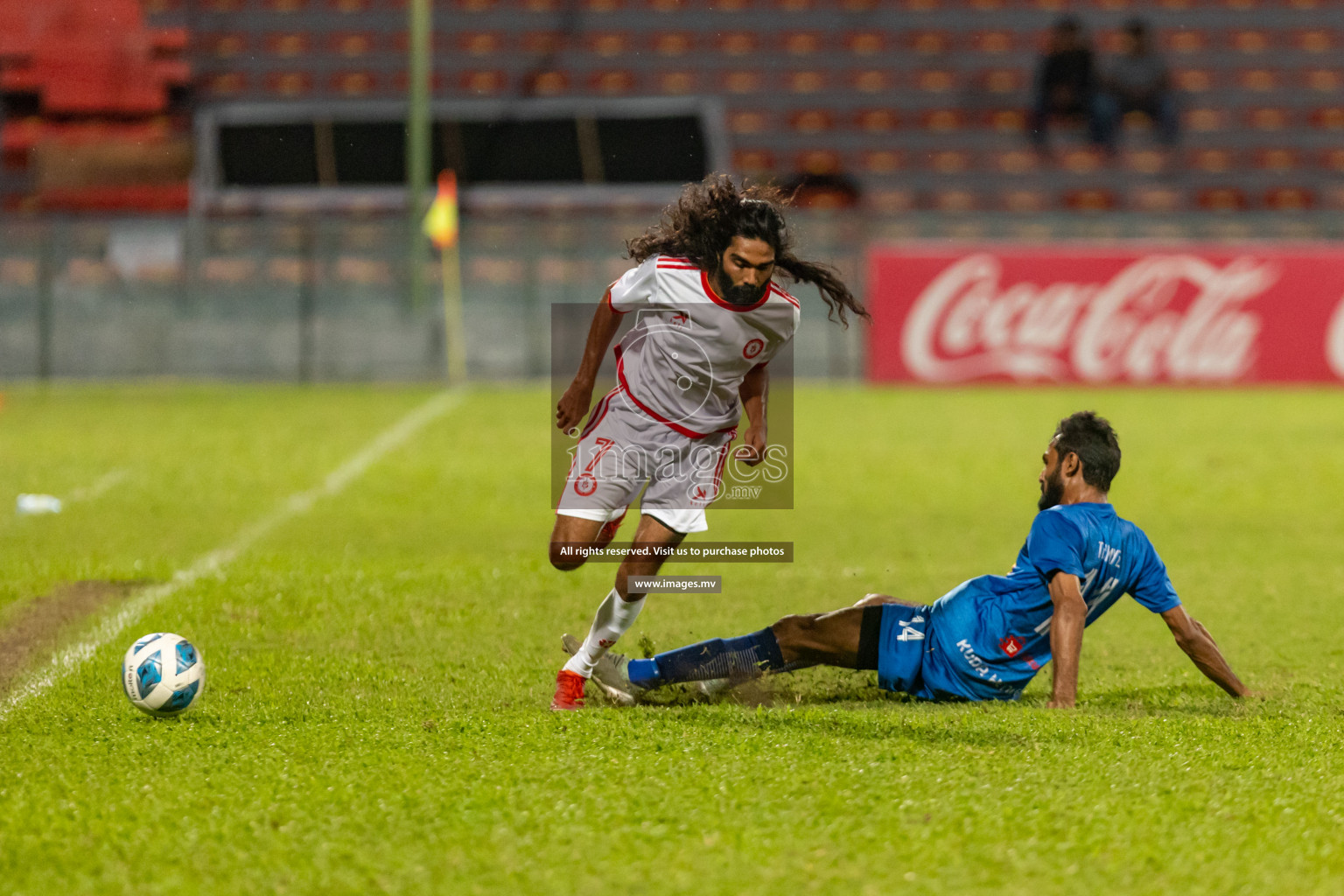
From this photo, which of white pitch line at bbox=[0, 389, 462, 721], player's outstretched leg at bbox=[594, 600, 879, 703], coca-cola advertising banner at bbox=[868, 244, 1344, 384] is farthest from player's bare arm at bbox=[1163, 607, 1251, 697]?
coca-cola advertising banner at bbox=[868, 244, 1344, 384]

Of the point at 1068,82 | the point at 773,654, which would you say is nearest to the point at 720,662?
the point at 773,654

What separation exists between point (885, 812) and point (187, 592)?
4297 mm

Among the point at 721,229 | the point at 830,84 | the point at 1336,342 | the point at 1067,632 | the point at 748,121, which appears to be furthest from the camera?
the point at 830,84

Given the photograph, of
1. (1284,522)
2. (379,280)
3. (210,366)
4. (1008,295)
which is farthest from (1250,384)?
(210,366)

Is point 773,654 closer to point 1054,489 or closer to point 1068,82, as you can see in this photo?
point 1054,489

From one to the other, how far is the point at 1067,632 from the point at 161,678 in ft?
9.14

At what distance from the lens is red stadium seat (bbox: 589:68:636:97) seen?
84.0 feet

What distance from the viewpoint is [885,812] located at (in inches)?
147

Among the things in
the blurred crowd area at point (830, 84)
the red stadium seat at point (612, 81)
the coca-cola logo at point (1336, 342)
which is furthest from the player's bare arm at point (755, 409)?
the red stadium seat at point (612, 81)

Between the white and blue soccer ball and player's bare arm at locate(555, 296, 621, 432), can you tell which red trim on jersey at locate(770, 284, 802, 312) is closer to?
player's bare arm at locate(555, 296, 621, 432)

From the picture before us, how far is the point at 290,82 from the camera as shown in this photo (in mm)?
25938

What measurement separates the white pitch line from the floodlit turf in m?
0.12

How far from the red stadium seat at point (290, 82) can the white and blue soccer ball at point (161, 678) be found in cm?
2262

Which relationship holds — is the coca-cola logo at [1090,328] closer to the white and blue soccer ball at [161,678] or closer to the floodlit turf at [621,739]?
the floodlit turf at [621,739]
